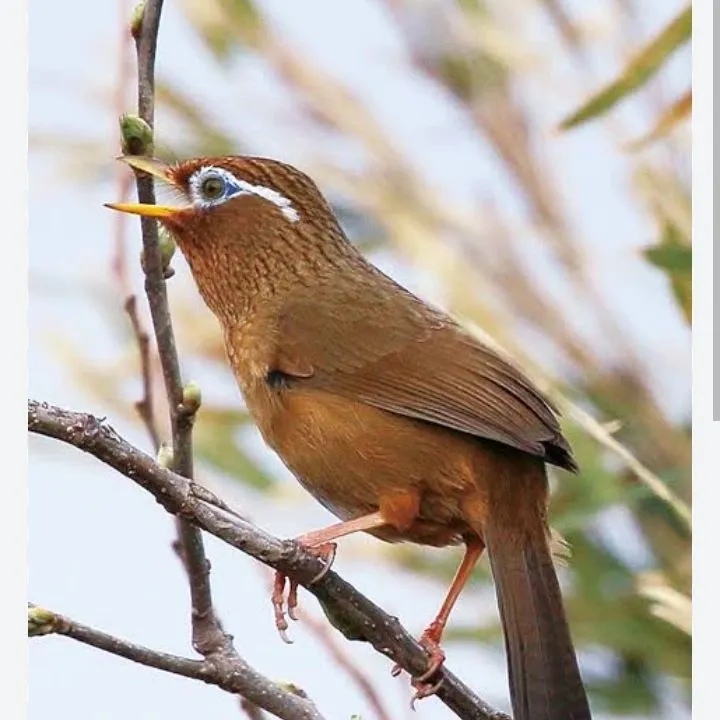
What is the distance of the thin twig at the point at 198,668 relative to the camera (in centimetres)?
131

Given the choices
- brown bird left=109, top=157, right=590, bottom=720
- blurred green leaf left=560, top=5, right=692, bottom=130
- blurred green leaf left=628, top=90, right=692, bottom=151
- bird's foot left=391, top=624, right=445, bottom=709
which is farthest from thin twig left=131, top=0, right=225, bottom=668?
blurred green leaf left=628, top=90, right=692, bottom=151

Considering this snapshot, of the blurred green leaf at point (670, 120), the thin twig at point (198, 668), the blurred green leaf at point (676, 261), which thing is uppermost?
the blurred green leaf at point (670, 120)

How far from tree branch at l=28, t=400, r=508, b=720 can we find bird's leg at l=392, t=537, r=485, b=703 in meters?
0.01

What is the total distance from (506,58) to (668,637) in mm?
848

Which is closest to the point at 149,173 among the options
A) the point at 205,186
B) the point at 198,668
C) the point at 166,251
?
the point at 166,251

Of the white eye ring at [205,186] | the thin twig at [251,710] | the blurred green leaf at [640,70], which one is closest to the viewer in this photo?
the thin twig at [251,710]

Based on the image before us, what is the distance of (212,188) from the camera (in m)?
1.83

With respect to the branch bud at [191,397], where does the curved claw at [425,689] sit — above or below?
below

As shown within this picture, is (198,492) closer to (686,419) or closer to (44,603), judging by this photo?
(44,603)

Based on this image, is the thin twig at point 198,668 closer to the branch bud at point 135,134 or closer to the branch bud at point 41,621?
the branch bud at point 41,621

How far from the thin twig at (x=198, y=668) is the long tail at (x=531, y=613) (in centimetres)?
24

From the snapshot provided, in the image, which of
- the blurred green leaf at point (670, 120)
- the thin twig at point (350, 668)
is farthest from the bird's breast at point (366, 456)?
the blurred green leaf at point (670, 120)

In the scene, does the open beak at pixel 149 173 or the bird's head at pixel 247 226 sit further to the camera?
the bird's head at pixel 247 226

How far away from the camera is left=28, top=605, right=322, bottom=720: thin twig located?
1.31 meters
